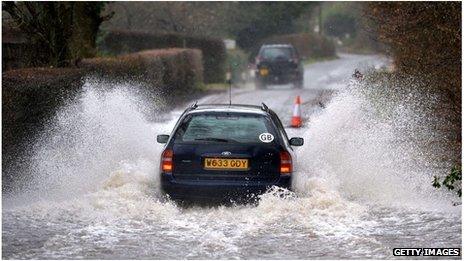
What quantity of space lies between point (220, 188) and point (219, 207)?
0.34 m

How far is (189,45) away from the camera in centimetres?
4644

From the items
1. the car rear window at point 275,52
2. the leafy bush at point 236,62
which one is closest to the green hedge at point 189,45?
the leafy bush at point 236,62

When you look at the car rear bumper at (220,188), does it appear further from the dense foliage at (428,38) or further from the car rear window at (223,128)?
the dense foliage at (428,38)

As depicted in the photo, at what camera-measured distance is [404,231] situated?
11.2m

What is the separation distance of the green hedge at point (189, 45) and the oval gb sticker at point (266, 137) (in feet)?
109

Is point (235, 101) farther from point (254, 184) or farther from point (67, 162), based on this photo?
point (254, 184)

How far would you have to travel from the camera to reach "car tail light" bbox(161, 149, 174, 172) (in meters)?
12.2

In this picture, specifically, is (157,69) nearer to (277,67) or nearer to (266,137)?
(277,67)

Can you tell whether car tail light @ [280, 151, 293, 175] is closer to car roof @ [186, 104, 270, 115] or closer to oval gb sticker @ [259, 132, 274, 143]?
oval gb sticker @ [259, 132, 274, 143]

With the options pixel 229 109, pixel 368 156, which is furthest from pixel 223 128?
pixel 368 156

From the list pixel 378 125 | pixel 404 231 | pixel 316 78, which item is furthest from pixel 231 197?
pixel 316 78

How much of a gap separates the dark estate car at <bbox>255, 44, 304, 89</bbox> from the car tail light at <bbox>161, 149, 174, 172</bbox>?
2915 centimetres

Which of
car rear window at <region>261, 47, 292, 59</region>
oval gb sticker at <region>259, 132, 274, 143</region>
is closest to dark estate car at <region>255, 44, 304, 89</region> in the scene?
car rear window at <region>261, 47, 292, 59</region>

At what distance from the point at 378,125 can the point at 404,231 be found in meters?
7.46
